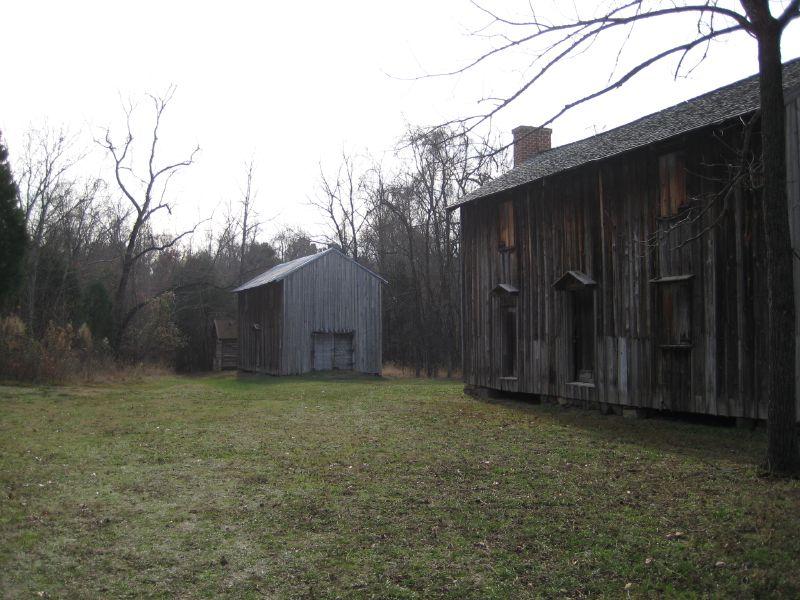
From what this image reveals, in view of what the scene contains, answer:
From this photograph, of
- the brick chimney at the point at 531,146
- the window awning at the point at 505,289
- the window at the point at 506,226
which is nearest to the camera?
the window awning at the point at 505,289

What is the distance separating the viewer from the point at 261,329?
33.9m

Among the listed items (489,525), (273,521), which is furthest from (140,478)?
(489,525)

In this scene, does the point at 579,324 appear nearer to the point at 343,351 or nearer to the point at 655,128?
the point at 655,128

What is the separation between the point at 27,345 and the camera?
76.8 feet

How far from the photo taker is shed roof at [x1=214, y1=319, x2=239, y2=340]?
41.8 meters

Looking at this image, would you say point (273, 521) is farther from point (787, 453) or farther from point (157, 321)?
point (157, 321)

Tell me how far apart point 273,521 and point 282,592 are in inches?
69.6

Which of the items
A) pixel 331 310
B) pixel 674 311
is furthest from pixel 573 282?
pixel 331 310

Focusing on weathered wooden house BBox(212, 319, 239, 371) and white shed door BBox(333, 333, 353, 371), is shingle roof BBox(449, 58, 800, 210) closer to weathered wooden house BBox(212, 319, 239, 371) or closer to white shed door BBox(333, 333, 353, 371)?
white shed door BBox(333, 333, 353, 371)

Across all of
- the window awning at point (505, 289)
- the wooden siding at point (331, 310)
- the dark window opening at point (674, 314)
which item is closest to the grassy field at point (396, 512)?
the dark window opening at point (674, 314)

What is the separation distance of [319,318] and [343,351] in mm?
1999

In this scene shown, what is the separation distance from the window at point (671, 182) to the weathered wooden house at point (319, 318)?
20.6 meters

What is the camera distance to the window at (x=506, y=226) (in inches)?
688

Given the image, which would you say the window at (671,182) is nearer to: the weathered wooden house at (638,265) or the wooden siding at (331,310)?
the weathered wooden house at (638,265)
